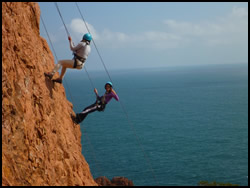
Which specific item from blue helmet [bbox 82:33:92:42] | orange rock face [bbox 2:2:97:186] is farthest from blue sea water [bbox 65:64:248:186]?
blue helmet [bbox 82:33:92:42]

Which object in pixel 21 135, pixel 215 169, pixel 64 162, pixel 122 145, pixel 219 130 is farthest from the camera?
pixel 219 130

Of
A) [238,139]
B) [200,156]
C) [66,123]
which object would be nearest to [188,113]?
[238,139]

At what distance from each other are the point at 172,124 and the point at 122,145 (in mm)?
27005

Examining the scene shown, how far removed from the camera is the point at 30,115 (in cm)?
1095

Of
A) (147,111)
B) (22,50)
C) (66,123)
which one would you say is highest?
Answer: (147,111)

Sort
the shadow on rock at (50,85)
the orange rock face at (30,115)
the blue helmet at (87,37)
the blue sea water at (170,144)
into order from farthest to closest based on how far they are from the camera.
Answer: the blue sea water at (170,144)
the shadow on rock at (50,85)
the blue helmet at (87,37)
the orange rock face at (30,115)

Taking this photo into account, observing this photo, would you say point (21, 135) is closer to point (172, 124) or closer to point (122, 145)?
point (122, 145)

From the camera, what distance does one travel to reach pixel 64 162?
41.5 ft

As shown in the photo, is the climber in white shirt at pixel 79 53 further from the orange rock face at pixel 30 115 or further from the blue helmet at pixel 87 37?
the orange rock face at pixel 30 115

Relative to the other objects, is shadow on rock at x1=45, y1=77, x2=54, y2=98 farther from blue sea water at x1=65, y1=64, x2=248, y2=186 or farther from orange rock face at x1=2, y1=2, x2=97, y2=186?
blue sea water at x1=65, y1=64, x2=248, y2=186

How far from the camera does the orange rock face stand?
9797 mm

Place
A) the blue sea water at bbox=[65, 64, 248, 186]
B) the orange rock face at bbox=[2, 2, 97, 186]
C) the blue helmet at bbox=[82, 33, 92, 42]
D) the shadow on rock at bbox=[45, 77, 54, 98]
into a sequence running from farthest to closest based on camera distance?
the blue sea water at bbox=[65, 64, 248, 186]
the shadow on rock at bbox=[45, 77, 54, 98]
the blue helmet at bbox=[82, 33, 92, 42]
the orange rock face at bbox=[2, 2, 97, 186]

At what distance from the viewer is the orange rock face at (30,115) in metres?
9.80

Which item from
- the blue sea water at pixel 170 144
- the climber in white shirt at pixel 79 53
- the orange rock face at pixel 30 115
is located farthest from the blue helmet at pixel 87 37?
the blue sea water at pixel 170 144
